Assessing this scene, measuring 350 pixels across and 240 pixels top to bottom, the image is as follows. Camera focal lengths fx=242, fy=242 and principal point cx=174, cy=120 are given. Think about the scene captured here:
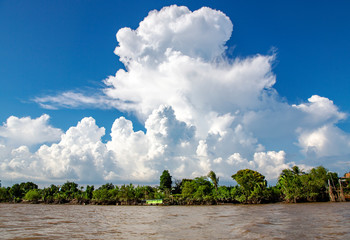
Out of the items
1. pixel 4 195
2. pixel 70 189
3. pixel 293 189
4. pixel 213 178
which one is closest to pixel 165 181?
pixel 213 178

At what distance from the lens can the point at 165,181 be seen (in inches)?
3775

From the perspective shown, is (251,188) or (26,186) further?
(26,186)

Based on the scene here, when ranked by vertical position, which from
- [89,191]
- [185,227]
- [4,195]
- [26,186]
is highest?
[26,186]

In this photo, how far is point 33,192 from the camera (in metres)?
109

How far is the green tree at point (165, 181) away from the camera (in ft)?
313

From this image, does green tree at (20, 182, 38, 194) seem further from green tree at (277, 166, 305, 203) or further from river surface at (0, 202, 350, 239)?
green tree at (277, 166, 305, 203)

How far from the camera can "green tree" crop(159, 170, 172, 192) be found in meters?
95.2

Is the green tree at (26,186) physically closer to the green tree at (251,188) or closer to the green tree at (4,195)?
the green tree at (4,195)

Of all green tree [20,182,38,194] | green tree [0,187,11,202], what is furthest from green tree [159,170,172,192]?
green tree [20,182,38,194]

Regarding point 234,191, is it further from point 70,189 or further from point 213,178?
point 70,189

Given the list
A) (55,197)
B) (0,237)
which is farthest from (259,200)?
(55,197)

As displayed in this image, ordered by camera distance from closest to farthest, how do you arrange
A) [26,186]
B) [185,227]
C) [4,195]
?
[185,227]
[4,195]
[26,186]

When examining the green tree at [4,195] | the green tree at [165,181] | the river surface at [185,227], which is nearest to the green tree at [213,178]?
the green tree at [165,181]

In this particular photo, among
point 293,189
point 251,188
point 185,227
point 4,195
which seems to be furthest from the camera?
point 4,195
